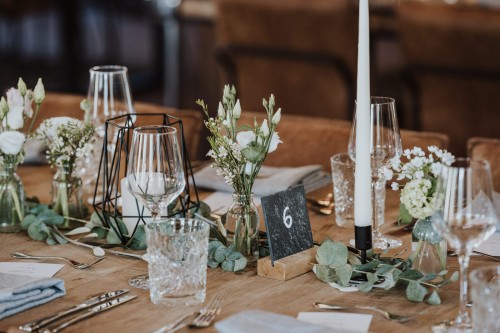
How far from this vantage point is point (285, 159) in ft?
8.23

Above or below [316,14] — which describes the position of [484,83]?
below

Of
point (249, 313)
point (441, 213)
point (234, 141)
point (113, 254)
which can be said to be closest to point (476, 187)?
point (441, 213)

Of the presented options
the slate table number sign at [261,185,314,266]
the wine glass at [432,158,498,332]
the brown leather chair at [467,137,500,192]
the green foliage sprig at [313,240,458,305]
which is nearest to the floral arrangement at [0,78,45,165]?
the slate table number sign at [261,185,314,266]

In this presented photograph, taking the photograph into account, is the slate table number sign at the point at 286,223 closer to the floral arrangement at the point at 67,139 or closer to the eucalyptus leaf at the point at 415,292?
the eucalyptus leaf at the point at 415,292

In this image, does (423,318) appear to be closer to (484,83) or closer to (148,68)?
(484,83)

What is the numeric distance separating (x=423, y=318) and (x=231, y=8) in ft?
9.56

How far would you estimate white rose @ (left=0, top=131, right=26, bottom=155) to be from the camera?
180cm

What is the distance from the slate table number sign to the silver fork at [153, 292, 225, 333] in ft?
0.53

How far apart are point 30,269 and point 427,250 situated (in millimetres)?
686

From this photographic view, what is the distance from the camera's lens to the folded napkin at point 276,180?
6.87 feet

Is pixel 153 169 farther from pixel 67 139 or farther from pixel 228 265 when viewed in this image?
pixel 67 139

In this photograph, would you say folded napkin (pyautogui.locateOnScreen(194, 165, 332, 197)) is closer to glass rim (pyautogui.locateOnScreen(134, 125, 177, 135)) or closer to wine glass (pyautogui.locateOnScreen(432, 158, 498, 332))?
glass rim (pyautogui.locateOnScreen(134, 125, 177, 135))

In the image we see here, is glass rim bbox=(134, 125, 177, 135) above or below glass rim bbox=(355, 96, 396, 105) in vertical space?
below

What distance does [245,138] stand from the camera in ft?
5.29
